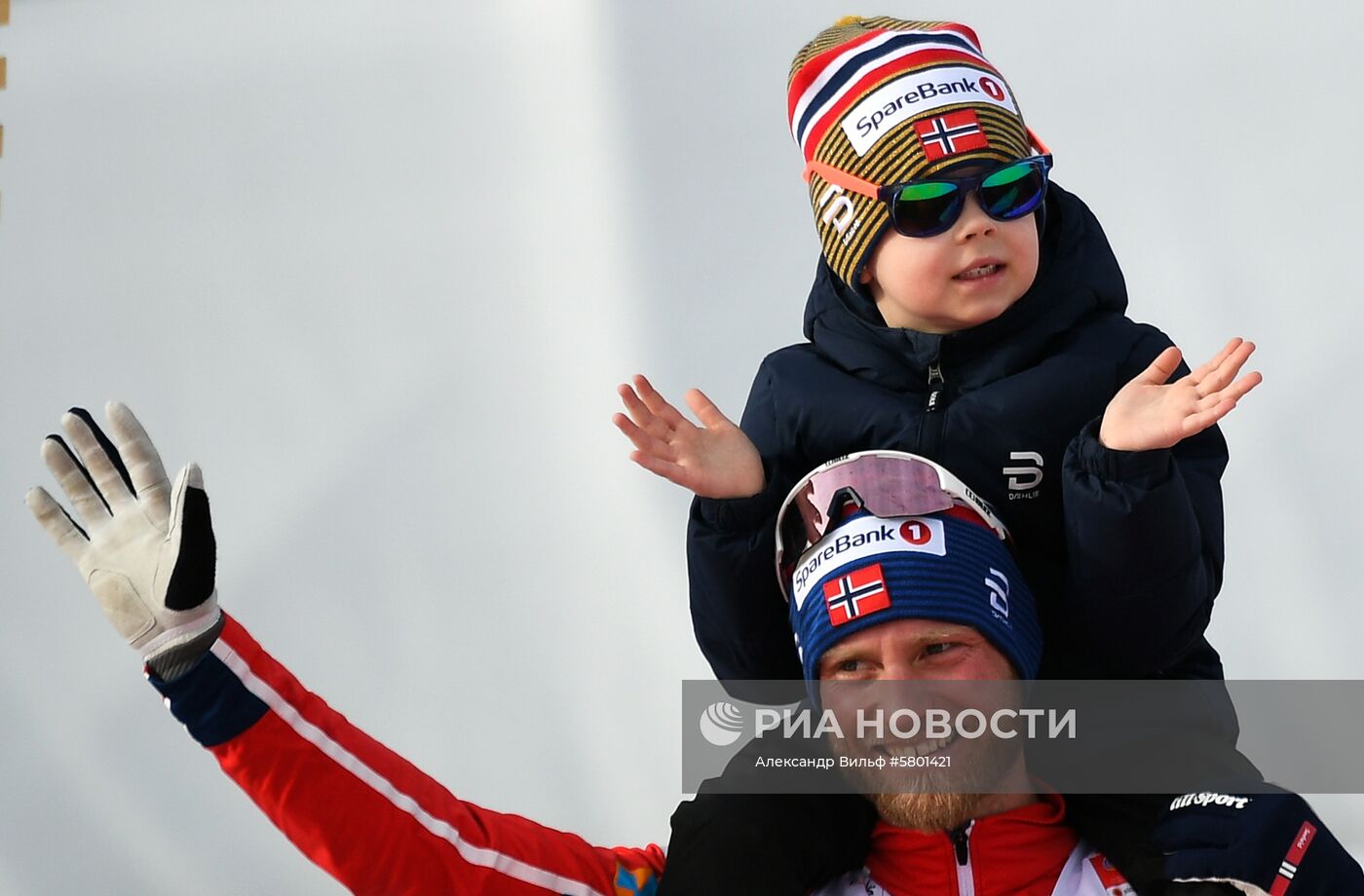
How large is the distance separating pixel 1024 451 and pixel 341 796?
1.78 ft

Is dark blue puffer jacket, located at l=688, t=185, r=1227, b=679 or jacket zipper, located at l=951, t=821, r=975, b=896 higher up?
dark blue puffer jacket, located at l=688, t=185, r=1227, b=679

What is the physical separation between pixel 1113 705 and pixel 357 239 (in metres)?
1.63

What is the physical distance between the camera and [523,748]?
2482mm

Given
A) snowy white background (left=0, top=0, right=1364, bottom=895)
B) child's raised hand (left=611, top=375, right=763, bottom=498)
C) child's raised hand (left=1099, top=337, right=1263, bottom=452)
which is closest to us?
child's raised hand (left=1099, top=337, right=1263, bottom=452)

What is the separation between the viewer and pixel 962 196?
1.42 m

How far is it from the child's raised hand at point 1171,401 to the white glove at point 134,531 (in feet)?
1.99

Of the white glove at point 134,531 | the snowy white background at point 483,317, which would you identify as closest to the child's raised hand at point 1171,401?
the white glove at point 134,531

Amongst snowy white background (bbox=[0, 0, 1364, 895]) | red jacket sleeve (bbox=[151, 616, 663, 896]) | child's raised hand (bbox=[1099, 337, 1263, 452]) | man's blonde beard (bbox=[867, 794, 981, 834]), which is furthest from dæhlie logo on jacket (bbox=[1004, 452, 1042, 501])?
snowy white background (bbox=[0, 0, 1364, 895])

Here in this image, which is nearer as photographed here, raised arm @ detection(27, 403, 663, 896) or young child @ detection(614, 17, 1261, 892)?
raised arm @ detection(27, 403, 663, 896)

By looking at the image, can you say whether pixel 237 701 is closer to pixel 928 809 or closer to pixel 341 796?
pixel 341 796

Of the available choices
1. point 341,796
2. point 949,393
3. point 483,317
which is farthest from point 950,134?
point 483,317

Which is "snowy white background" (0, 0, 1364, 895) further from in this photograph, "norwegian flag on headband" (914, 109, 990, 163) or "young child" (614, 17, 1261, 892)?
"norwegian flag on headband" (914, 109, 990, 163)

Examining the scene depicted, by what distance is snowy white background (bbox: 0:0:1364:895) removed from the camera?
2502 millimetres

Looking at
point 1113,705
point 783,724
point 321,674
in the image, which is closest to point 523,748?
point 321,674
